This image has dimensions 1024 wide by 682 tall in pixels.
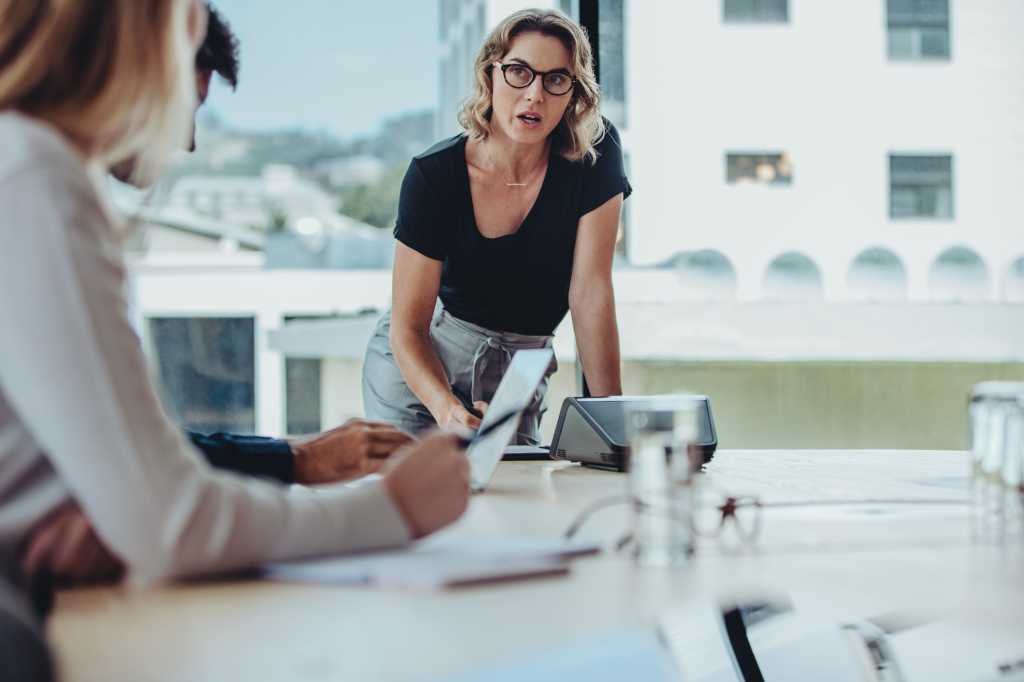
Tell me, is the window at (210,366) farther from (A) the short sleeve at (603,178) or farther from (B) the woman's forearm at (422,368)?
(A) the short sleeve at (603,178)

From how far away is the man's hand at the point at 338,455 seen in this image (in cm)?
142

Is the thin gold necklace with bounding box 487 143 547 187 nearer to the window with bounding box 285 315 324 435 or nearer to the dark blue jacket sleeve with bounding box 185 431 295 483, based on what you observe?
the dark blue jacket sleeve with bounding box 185 431 295 483

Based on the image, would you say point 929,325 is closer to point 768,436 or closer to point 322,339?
point 768,436

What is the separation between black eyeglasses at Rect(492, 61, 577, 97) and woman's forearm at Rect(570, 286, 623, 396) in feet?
1.42

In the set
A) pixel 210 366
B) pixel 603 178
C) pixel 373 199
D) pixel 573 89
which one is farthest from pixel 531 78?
pixel 210 366

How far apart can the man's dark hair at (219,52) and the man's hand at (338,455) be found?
0.52 m

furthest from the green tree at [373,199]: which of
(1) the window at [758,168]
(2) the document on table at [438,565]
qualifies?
(2) the document on table at [438,565]

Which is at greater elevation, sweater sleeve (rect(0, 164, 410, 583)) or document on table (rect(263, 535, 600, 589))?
sweater sleeve (rect(0, 164, 410, 583))

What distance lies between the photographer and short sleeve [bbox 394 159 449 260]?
7.59ft

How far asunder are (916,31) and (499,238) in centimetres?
287

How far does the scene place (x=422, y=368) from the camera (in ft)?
7.29

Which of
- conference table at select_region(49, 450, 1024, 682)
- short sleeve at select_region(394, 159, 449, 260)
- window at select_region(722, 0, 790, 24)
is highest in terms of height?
window at select_region(722, 0, 790, 24)

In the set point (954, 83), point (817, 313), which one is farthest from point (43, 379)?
point (954, 83)

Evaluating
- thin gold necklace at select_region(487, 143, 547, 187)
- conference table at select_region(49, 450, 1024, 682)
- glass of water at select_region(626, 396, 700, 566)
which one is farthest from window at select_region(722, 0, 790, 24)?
glass of water at select_region(626, 396, 700, 566)
